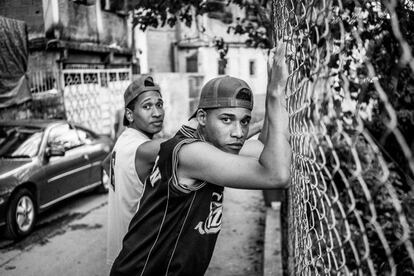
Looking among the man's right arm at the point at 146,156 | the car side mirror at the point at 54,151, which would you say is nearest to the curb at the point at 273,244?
the man's right arm at the point at 146,156

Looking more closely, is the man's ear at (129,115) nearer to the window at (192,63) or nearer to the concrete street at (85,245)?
the concrete street at (85,245)

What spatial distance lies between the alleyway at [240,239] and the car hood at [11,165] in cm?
303

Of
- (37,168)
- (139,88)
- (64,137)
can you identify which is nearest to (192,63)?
(64,137)

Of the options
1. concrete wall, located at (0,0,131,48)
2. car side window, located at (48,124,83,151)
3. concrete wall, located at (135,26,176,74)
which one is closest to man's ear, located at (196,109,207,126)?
car side window, located at (48,124,83,151)

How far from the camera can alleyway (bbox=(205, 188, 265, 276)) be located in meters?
5.18

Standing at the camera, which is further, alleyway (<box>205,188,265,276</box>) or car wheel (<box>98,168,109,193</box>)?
car wheel (<box>98,168,109,193</box>)

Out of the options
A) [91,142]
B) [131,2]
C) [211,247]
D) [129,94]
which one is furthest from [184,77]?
[211,247]

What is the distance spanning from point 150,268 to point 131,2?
15.0m

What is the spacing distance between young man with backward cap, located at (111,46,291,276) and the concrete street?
3.04 metres

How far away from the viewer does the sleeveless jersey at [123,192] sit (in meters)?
2.77

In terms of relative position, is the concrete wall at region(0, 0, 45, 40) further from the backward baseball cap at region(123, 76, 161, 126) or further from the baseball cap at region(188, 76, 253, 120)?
the baseball cap at region(188, 76, 253, 120)

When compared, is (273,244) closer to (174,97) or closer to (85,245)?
(85,245)

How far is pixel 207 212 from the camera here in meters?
2.08

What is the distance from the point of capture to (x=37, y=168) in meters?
6.50
